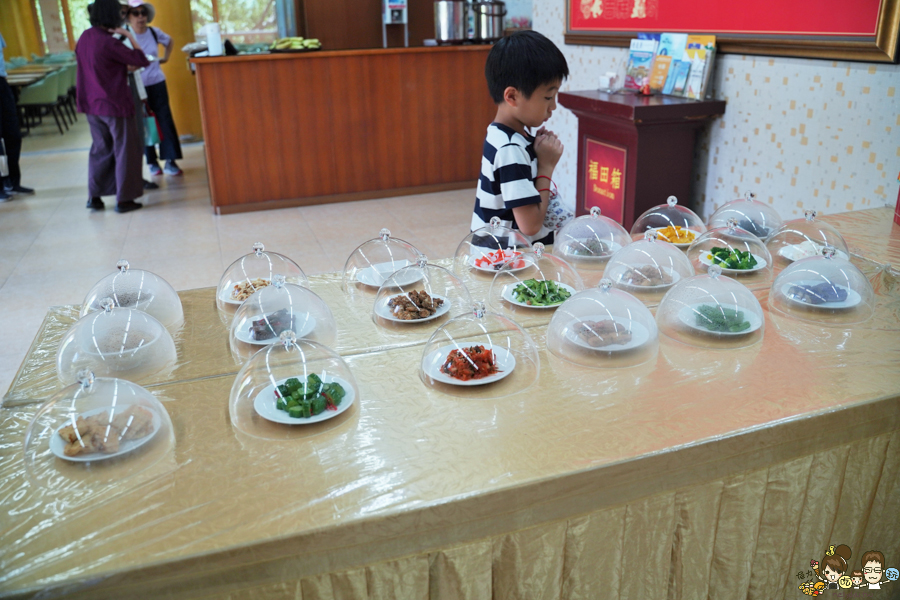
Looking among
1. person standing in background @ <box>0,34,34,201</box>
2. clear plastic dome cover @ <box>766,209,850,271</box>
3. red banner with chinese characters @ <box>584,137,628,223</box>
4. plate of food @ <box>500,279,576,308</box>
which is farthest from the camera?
person standing in background @ <box>0,34,34,201</box>

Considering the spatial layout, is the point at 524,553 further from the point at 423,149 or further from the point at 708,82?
the point at 423,149

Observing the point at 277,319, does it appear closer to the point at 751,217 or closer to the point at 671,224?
the point at 671,224

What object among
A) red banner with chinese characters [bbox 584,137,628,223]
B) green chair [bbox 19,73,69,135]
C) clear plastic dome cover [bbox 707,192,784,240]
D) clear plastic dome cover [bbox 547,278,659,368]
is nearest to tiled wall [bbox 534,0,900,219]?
red banner with chinese characters [bbox 584,137,628,223]

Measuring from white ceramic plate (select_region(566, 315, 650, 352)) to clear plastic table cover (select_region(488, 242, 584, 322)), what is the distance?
0.22 metres

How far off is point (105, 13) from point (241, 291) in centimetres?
371

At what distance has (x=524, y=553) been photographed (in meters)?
1.11

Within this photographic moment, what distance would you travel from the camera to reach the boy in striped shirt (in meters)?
1.97

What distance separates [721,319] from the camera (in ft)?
4.67

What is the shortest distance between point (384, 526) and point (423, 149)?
4777mm

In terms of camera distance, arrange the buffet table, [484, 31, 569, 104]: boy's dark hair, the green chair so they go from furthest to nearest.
Answer: the green chair → [484, 31, 569, 104]: boy's dark hair → the buffet table

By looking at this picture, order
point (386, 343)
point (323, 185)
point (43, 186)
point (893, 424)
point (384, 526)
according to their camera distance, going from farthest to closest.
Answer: point (43, 186) < point (323, 185) < point (386, 343) < point (893, 424) < point (384, 526)

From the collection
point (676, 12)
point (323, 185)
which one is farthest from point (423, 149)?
point (676, 12)

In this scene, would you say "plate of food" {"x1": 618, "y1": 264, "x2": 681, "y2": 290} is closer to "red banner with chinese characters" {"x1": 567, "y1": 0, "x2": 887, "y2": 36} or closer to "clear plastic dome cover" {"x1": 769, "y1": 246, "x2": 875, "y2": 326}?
"clear plastic dome cover" {"x1": 769, "y1": 246, "x2": 875, "y2": 326}

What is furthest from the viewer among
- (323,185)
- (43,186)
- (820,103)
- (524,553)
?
(43,186)
